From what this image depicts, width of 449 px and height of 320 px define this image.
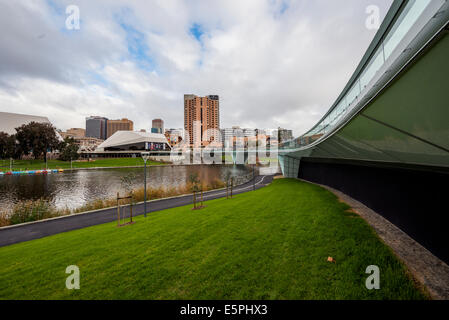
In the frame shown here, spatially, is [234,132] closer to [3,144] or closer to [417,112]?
[3,144]

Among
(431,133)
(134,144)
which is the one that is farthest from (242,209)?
(134,144)

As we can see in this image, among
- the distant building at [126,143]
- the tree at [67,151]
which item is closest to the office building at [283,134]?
the distant building at [126,143]

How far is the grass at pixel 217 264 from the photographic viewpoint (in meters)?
3.62

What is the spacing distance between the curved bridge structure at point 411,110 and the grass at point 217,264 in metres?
1.95

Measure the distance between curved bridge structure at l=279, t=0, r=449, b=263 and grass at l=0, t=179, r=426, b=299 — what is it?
195 centimetres

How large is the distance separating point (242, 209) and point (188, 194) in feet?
35.3

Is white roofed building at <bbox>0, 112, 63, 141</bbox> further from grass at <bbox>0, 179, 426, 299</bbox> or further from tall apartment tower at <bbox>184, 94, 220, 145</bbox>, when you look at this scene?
grass at <bbox>0, 179, 426, 299</bbox>

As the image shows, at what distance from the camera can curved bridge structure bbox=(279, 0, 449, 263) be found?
7.97 ft

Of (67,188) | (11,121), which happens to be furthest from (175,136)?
(67,188)

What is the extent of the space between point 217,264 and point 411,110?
17.1 ft

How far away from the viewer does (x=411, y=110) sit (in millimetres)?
3340

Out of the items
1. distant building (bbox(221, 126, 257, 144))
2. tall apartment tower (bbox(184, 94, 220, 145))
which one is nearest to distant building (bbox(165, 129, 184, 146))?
tall apartment tower (bbox(184, 94, 220, 145))

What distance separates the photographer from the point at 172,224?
7805 millimetres

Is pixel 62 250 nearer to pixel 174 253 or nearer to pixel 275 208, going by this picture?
pixel 174 253
